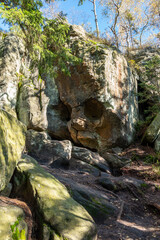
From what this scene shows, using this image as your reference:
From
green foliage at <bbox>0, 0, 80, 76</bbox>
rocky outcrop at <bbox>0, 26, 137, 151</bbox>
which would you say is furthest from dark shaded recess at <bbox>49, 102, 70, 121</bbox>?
green foliage at <bbox>0, 0, 80, 76</bbox>

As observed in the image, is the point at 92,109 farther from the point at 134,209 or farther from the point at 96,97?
the point at 134,209

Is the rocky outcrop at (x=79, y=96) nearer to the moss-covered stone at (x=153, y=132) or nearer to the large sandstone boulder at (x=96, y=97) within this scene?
the large sandstone boulder at (x=96, y=97)

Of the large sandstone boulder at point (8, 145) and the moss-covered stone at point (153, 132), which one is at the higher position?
the large sandstone boulder at point (8, 145)

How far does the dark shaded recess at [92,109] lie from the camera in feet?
35.5

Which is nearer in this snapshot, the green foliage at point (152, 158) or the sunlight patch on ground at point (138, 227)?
the sunlight patch on ground at point (138, 227)

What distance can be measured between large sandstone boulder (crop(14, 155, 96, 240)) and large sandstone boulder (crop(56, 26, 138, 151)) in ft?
23.4

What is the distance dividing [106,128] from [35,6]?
23.7 ft

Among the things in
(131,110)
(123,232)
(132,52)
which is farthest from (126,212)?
(132,52)

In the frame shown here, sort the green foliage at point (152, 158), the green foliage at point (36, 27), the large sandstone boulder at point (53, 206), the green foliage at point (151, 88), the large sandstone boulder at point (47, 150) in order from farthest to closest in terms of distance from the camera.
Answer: the green foliage at point (151, 88) → the green foliage at point (152, 158) → the large sandstone boulder at point (47, 150) → the green foliage at point (36, 27) → the large sandstone boulder at point (53, 206)

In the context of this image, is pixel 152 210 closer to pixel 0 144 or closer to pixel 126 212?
pixel 126 212

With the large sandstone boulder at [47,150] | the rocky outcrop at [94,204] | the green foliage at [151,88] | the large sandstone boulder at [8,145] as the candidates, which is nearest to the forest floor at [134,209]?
the rocky outcrop at [94,204]

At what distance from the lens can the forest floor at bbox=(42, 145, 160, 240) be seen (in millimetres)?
3748

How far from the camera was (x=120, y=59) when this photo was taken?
39.4ft

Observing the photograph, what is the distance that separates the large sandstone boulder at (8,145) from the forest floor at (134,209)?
2.05 m
